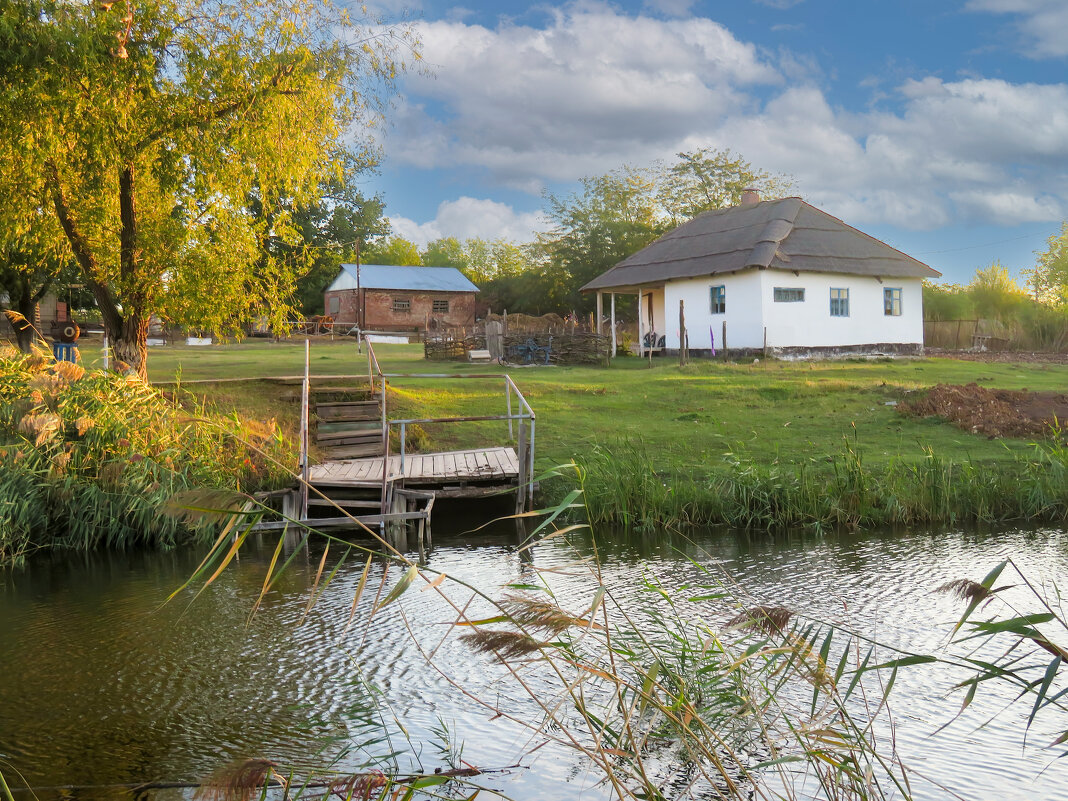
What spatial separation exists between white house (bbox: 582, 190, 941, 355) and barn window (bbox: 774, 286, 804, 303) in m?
0.03

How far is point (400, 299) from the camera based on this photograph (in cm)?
5378

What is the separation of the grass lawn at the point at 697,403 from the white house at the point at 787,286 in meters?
3.18

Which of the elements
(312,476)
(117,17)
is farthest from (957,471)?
(117,17)

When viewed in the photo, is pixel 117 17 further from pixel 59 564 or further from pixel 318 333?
pixel 318 333

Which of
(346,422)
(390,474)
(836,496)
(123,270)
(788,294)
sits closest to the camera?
(836,496)

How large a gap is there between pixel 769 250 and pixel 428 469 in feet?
64.4

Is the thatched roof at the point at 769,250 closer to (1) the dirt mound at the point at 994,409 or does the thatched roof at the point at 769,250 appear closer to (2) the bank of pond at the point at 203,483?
Answer: (1) the dirt mound at the point at 994,409

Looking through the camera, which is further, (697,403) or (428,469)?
(697,403)

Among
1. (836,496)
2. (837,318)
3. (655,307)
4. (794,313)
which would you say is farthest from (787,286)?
(836,496)

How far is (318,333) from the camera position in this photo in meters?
46.2

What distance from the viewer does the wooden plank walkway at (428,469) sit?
12.5 meters

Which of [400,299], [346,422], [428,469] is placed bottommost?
[428,469]

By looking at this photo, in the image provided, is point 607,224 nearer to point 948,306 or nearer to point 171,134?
point 948,306

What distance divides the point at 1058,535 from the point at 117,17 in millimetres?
13821
